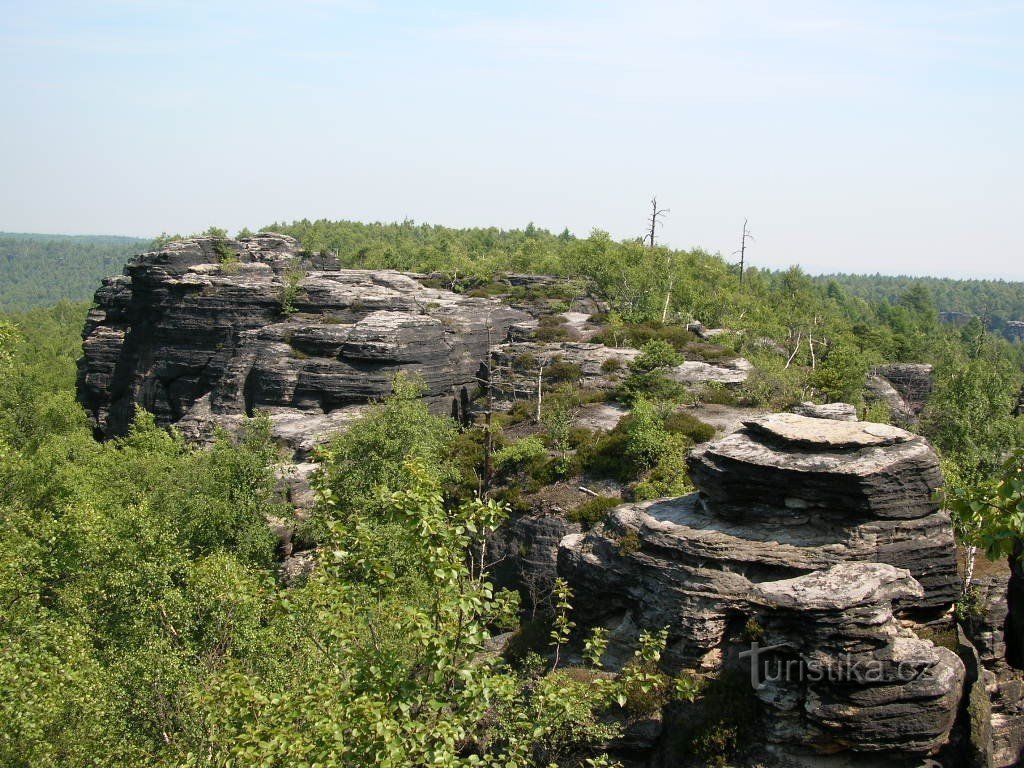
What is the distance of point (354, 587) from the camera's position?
1202cm

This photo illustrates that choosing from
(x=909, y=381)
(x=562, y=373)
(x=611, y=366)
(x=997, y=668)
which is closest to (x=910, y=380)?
(x=909, y=381)

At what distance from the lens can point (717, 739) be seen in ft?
54.6

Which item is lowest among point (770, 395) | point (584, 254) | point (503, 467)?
point (503, 467)

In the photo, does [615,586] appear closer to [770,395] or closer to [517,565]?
[517,565]

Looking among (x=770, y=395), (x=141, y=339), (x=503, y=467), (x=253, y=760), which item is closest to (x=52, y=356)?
(x=141, y=339)

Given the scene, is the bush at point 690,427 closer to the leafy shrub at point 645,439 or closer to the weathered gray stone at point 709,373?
the leafy shrub at point 645,439

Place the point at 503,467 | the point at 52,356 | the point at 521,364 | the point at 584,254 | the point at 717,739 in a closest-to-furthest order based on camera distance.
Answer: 1. the point at 717,739
2. the point at 503,467
3. the point at 521,364
4. the point at 584,254
5. the point at 52,356

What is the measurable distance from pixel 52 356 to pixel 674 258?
82130 millimetres

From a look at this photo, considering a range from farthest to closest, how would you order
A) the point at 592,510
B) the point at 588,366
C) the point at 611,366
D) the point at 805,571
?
the point at 588,366, the point at 611,366, the point at 592,510, the point at 805,571

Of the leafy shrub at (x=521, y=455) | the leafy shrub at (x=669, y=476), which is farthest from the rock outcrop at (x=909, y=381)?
the leafy shrub at (x=521, y=455)

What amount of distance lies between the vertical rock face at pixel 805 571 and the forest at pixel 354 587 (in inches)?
50.8

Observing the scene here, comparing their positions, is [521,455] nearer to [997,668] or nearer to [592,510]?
[592,510]

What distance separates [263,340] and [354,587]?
44209 mm

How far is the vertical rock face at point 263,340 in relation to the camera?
1917 inches
